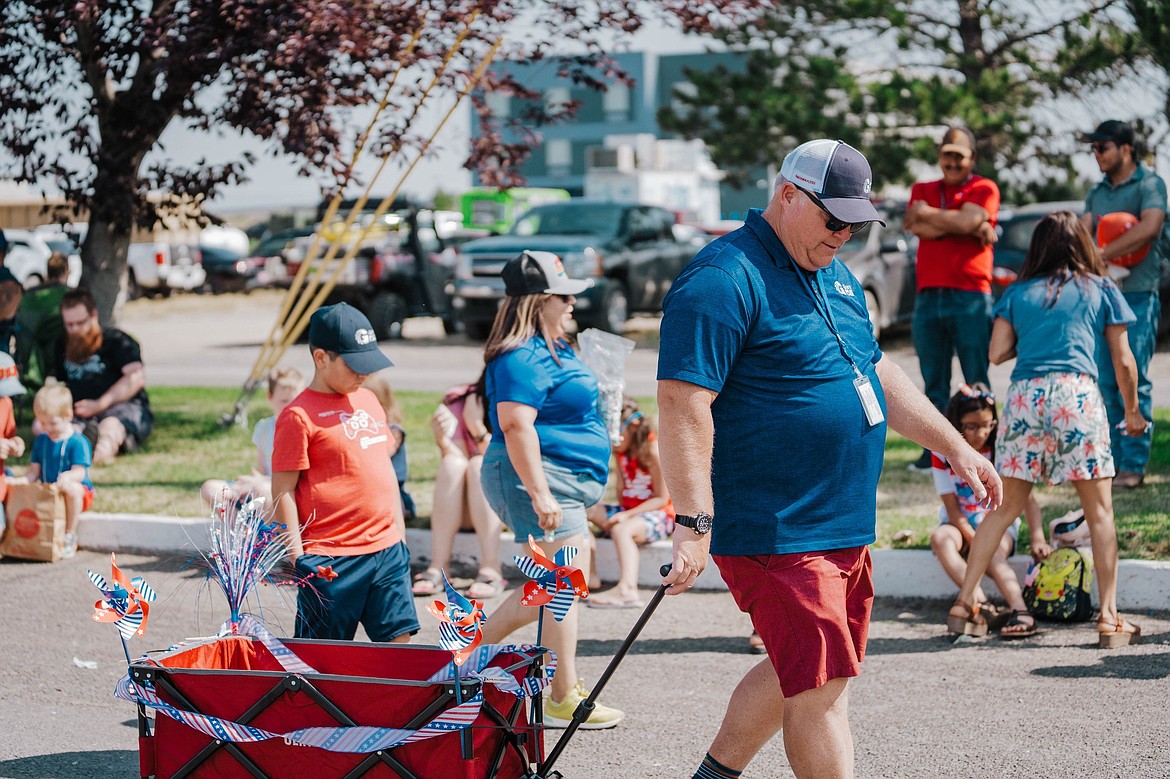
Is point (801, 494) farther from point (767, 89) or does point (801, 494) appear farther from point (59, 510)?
point (767, 89)

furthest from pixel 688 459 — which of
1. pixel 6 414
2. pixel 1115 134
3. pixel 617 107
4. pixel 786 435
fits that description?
pixel 617 107

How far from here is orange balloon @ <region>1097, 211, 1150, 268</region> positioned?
8250 millimetres

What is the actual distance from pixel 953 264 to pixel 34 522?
572cm

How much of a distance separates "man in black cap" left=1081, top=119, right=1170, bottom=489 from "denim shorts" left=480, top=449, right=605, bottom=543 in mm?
4072

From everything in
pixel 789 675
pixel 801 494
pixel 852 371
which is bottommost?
pixel 789 675

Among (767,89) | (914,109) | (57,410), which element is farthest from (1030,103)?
(57,410)

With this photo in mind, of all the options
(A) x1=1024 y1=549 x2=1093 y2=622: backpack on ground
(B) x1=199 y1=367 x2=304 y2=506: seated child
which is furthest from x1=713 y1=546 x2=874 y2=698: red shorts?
(B) x1=199 y1=367 x2=304 y2=506: seated child

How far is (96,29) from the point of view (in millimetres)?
10844

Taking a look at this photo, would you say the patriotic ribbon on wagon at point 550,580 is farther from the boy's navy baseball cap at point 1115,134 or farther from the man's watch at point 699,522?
the boy's navy baseball cap at point 1115,134

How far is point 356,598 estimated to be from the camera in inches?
197

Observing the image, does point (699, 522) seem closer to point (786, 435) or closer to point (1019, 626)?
point (786, 435)

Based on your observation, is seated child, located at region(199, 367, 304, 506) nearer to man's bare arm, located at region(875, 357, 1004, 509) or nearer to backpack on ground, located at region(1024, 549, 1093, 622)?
backpack on ground, located at region(1024, 549, 1093, 622)

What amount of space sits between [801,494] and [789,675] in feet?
1.57

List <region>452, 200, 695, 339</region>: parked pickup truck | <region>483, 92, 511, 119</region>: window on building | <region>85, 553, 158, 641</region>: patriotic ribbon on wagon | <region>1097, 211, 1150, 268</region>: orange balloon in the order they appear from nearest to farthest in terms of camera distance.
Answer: <region>85, 553, 158, 641</region>: patriotic ribbon on wagon < <region>1097, 211, 1150, 268</region>: orange balloon < <region>483, 92, 511, 119</region>: window on building < <region>452, 200, 695, 339</region>: parked pickup truck
